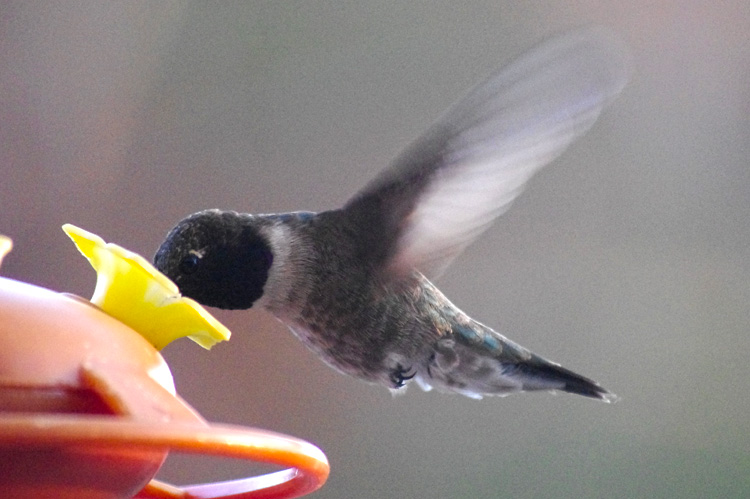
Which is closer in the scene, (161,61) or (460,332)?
(460,332)

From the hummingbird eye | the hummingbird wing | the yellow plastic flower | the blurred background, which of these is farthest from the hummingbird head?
the blurred background

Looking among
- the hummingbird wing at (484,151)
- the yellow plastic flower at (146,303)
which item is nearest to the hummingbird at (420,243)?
the hummingbird wing at (484,151)

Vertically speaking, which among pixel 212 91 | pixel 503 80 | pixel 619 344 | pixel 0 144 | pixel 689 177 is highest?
pixel 689 177

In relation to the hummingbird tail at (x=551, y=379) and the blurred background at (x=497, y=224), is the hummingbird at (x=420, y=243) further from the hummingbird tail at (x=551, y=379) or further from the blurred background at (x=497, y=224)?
the blurred background at (x=497, y=224)

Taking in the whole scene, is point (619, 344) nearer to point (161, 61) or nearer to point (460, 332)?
point (460, 332)

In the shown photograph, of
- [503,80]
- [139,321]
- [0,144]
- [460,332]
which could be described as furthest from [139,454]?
[0,144]

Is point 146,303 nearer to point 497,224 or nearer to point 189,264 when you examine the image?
point 189,264
